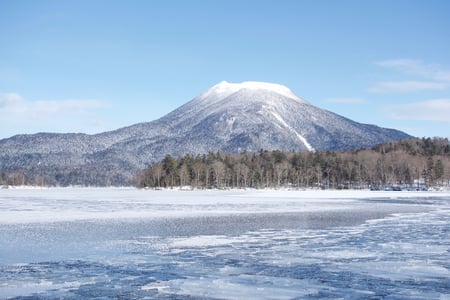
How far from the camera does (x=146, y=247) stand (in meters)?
20.9

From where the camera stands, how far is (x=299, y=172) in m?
143

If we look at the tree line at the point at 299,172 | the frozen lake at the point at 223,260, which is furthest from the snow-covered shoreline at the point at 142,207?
the tree line at the point at 299,172

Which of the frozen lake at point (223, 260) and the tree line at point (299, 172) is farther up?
the tree line at point (299, 172)

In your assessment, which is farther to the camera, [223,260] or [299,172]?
[299,172]

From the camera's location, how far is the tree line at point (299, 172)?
136 metres

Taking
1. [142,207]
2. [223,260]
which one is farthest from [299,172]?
[223,260]

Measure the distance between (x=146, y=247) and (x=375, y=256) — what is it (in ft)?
28.5

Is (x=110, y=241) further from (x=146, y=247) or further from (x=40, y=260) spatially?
(x=40, y=260)

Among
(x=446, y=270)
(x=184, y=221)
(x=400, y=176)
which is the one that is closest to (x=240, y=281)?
(x=446, y=270)

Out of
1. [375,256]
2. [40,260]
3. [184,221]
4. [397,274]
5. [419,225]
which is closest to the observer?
[397,274]

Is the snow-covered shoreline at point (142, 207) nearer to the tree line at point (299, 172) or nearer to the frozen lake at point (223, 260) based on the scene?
the frozen lake at point (223, 260)

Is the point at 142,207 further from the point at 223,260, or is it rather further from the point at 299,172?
the point at 299,172

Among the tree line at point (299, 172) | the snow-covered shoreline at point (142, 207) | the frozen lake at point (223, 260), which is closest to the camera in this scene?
the frozen lake at point (223, 260)

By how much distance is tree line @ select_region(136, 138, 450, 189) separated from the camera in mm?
136375
